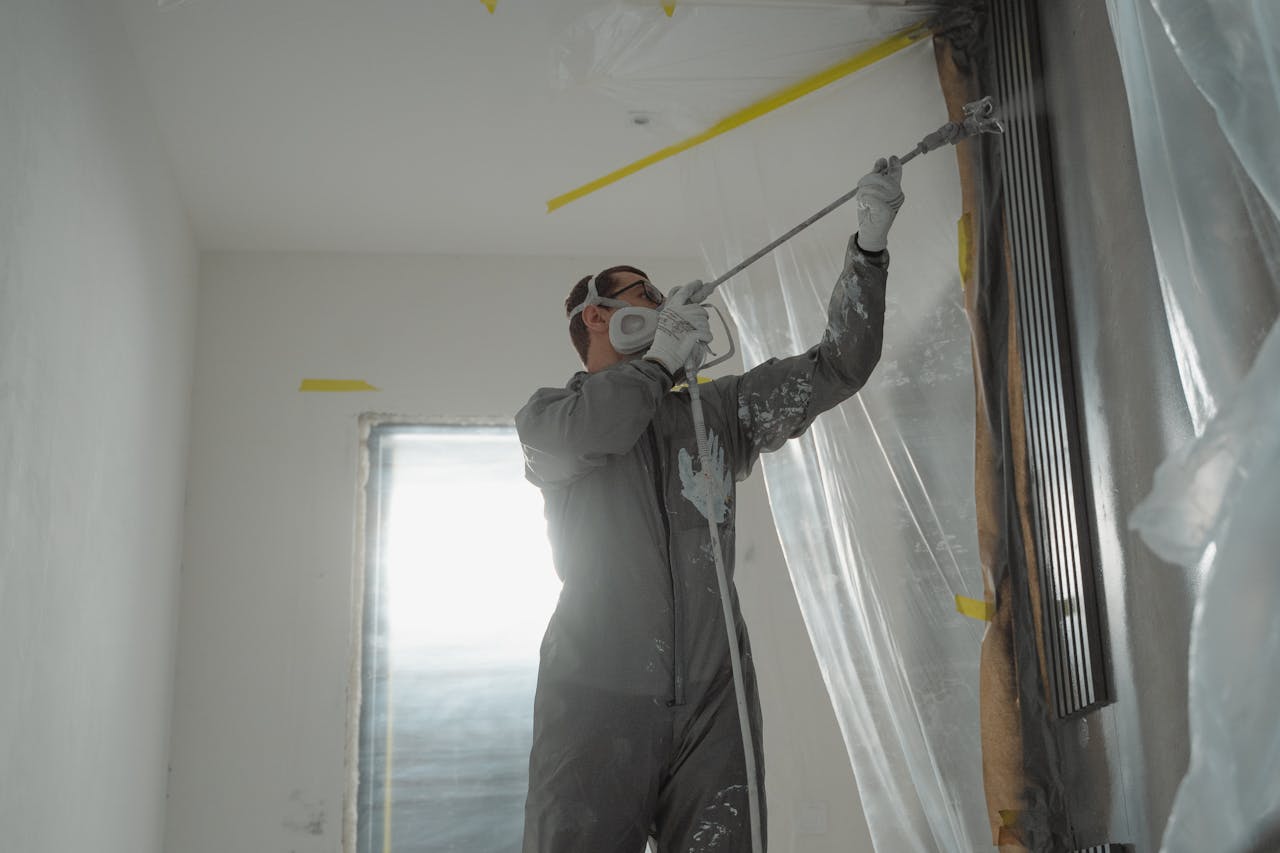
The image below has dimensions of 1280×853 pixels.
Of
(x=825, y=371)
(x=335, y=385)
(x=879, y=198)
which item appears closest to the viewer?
(x=879, y=198)

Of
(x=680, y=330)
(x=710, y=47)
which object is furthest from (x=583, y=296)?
(x=710, y=47)

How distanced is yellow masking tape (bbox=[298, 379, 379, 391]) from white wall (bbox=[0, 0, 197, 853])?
1.15 ft

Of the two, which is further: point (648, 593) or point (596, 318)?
point (596, 318)

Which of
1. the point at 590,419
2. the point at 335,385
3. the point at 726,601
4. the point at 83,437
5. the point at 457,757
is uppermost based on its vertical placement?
the point at 335,385

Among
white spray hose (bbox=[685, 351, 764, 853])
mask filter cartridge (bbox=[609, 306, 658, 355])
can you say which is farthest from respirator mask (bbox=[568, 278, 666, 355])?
white spray hose (bbox=[685, 351, 764, 853])

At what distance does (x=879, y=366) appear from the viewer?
210cm

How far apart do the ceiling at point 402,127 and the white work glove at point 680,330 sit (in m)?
0.60

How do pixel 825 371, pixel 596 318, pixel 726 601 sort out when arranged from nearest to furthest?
pixel 726 601
pixel 825 371
pixel 596 318

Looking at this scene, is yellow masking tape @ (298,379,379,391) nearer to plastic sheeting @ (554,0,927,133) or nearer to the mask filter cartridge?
plastic sheeting @ (554,0,927,133)

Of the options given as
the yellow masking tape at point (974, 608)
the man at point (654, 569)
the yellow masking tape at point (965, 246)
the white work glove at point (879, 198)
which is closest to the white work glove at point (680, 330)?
the man at point (654, 569)

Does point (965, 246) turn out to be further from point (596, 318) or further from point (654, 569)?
point (654, 569)

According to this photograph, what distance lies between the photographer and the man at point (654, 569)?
1623 mm

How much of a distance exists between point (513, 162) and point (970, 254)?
1.40 metres

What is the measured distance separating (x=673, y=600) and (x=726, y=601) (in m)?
0.10
